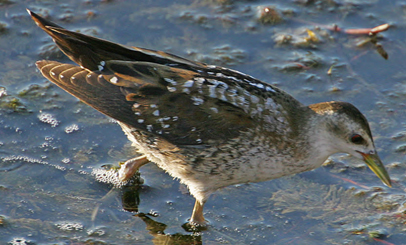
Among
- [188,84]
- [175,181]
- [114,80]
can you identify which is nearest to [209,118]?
[188,84]

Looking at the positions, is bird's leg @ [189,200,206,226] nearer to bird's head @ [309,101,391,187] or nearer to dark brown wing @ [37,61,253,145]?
dark brown wing @ [37,61,253,145]

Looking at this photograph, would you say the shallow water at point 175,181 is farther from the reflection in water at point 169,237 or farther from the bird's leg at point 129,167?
the bird's leg at point 129,167

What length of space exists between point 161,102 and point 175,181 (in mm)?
1224

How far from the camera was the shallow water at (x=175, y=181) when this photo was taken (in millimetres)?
6027

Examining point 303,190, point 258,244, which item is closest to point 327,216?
point 303,190

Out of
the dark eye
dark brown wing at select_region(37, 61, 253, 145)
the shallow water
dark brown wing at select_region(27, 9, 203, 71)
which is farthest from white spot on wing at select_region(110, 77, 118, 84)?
the dark eye

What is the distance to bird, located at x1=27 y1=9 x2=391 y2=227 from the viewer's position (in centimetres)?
560

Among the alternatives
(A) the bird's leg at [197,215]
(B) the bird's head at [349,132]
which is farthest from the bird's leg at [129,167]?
(B) the bird's head at [349,132]

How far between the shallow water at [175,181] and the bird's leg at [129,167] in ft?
0.49

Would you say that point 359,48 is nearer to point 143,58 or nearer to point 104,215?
point 143,58

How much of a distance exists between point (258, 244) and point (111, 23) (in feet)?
13.4

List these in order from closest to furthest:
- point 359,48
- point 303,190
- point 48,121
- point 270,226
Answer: point 270,226 < point 303,190 < point 48,121 < point 359,48

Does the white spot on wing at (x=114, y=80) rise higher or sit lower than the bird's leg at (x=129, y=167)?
higher

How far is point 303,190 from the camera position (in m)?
6.52
